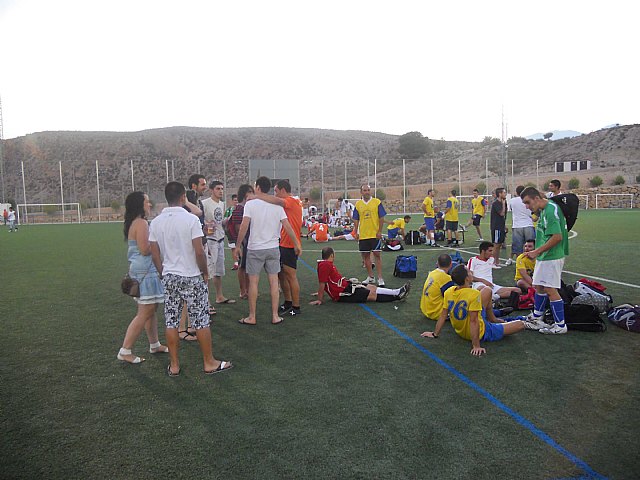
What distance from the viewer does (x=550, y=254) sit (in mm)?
6312

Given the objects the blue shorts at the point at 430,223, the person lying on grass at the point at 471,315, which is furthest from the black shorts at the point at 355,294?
the blue shorts at the point at 430,223

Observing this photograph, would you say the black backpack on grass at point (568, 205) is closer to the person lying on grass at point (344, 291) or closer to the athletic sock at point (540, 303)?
the athletic sock at point (540, 303)

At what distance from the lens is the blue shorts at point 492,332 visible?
231 inches

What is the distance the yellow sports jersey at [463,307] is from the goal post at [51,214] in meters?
42.4

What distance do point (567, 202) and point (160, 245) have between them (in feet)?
17.0

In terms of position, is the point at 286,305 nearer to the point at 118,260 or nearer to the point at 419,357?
the point at 419,357

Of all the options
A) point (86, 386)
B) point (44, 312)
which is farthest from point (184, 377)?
point (44, 312)

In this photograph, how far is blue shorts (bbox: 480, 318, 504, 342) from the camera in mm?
5879

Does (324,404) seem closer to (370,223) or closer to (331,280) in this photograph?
(331,280)

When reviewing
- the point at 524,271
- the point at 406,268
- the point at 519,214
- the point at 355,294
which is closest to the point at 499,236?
the point at 519,214

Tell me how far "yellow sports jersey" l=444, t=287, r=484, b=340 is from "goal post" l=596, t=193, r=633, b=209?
42.2m

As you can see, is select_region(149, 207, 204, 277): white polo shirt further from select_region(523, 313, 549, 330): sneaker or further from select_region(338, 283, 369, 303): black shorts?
select_region(523, 313, 549, 330): sneaker

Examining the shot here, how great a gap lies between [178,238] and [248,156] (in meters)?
84.8

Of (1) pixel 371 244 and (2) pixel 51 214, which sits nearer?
(1) pixel 371 244
